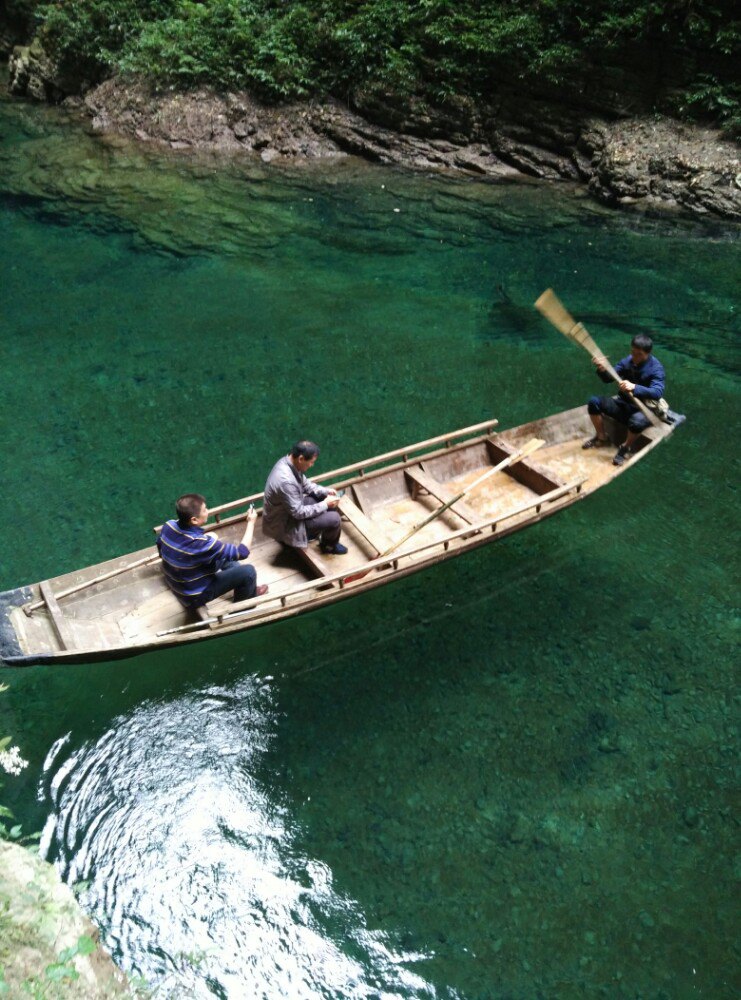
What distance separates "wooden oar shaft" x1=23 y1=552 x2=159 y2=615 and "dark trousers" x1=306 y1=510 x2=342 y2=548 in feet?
5.26

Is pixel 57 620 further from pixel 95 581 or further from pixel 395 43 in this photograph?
pixel 395 43

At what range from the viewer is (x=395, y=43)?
19.8 metres

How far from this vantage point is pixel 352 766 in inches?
281


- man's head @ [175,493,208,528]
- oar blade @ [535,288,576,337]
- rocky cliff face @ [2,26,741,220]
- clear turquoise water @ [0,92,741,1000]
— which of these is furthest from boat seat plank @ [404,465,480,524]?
rocky cliff face @ [2,26,741,220]

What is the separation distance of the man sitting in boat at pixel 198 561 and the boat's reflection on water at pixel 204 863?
111cm

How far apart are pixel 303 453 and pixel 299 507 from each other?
0.59m

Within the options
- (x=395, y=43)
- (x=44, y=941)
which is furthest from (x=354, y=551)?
(x=395, y=43)

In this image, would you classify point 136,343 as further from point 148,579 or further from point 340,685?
point 340,685

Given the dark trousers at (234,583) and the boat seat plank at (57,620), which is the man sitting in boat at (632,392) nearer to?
the dark trousers at (234,583)

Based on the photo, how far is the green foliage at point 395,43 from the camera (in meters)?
16.8

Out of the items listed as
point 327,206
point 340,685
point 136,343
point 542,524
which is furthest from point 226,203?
point 340,685

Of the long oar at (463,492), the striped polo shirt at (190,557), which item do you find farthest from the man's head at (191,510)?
Answer: the long oar at (463,492)

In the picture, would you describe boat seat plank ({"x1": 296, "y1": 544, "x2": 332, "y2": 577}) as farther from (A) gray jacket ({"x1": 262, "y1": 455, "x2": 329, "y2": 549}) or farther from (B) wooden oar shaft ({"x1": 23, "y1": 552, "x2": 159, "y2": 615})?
(B) wooden oar shaft ({"x1": 23, "y1": 552, "x2": 159, "y2": 615})

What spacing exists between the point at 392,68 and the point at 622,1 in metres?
5.60
